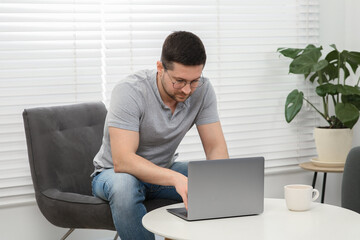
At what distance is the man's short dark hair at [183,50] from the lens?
6.40 ft

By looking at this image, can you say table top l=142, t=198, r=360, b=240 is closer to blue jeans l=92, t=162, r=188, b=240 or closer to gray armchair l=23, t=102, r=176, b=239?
blue jeans l=92, t=162, r=188, b=240

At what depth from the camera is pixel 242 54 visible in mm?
3221

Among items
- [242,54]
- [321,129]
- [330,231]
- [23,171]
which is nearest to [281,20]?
[242,54]

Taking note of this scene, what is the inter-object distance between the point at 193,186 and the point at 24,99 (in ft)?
4.67

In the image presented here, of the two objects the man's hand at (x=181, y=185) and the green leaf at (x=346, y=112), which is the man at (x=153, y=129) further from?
the green leaf at (x=346, y=112)

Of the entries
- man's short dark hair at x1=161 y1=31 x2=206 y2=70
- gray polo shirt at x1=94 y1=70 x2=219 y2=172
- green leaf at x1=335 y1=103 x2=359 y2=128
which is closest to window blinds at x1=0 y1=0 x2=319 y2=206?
green leaf at x1=335 y1=103 x2=359 y2=128

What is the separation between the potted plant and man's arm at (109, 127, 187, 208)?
4.45 feet

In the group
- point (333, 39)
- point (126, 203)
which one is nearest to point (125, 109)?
point (126, 203)

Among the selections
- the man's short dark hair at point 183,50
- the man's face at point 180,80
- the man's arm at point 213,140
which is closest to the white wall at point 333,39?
the man's arm at point 213,140

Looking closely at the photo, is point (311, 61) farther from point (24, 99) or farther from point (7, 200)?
point (7, 200)

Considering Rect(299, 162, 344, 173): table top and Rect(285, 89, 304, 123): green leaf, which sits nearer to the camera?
Rect(299, 162, 344, 173): table top

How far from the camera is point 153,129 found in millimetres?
2182

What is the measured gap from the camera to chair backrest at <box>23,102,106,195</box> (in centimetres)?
237

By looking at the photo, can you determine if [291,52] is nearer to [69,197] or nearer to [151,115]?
[151,115]
